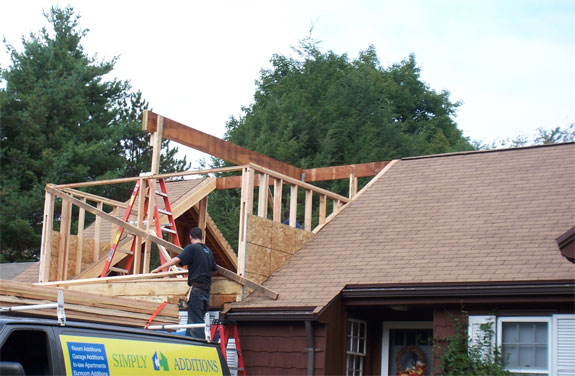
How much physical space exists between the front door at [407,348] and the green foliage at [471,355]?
1243 millimetres

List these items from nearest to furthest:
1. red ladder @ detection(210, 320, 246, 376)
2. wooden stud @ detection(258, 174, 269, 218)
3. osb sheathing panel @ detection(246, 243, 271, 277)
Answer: red ladder @ detection(210, 320, 246, 376) < osb sheathing panel @ detection(246, 243, 271, 277) < wooden stud @ detection(258, 174, 269, 218)

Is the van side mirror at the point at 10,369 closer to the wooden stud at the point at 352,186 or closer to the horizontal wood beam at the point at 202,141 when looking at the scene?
the horizontal wood beam at the point at 202,141

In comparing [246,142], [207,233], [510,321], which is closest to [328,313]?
[510,321]

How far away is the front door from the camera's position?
12.5 meters

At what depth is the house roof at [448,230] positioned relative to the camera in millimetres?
11734

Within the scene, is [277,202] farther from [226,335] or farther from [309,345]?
[309,345]

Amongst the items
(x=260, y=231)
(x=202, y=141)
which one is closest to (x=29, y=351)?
(x=260, y=231)

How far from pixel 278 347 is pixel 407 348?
2.17m

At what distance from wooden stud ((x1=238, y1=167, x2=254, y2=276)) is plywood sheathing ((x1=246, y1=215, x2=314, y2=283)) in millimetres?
106

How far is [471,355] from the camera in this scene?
1084cm

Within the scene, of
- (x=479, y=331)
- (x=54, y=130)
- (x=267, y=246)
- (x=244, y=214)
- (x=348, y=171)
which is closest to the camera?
(x=479, y=331)

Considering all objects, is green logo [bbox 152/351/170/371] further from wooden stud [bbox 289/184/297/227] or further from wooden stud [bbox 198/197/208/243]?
wooden stud [bbox 198/197/208/243]

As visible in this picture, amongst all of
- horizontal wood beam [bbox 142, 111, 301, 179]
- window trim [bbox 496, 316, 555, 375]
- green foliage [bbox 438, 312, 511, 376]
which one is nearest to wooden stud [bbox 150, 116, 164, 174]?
horizontal wood beam [bbox 142, 111, 301, 179]

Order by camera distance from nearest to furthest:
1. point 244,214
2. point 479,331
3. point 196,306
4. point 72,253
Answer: point 479,331
point 196,306
point 244,214
point 72,253
